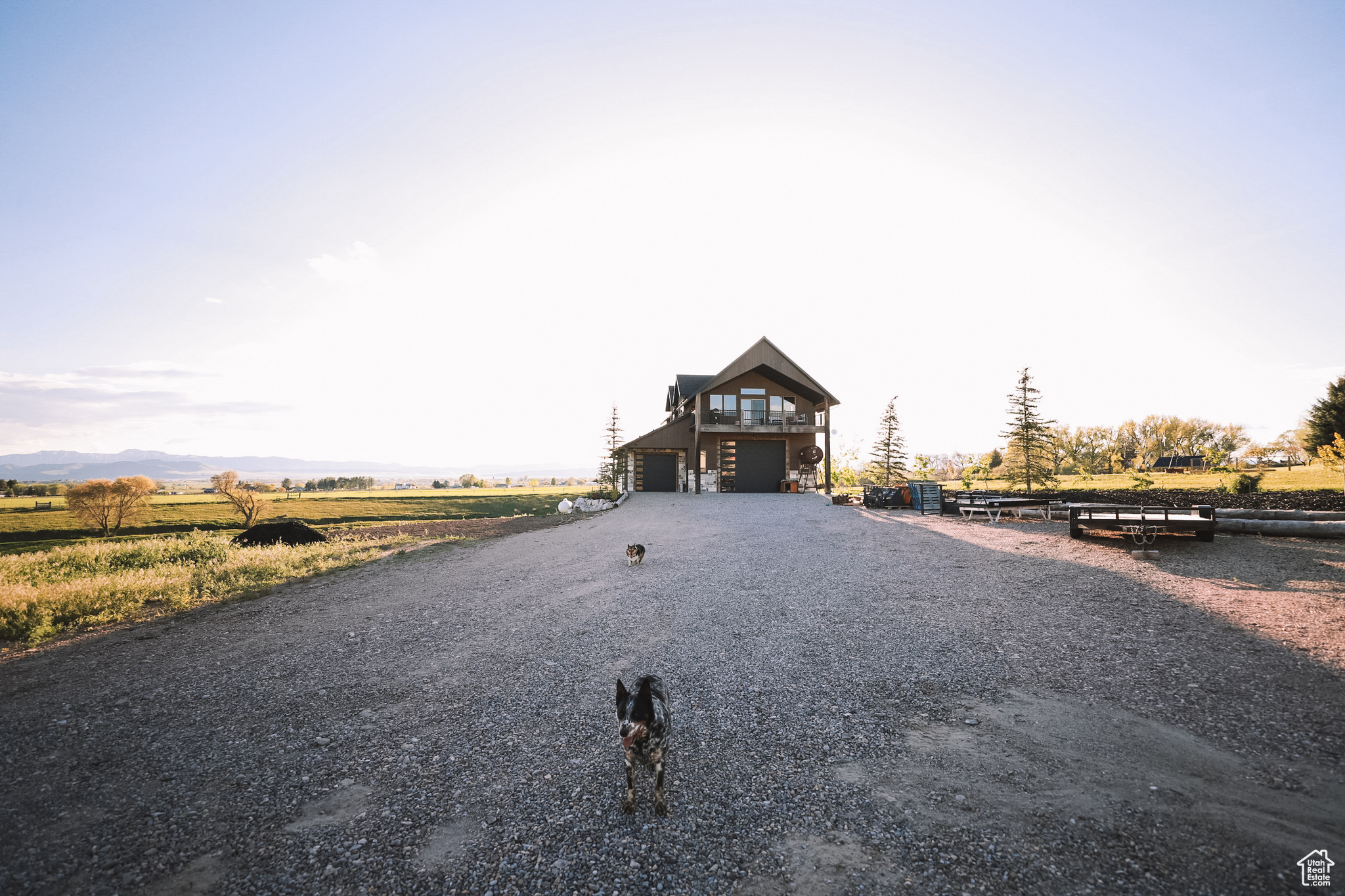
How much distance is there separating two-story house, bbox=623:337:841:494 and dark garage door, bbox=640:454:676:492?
43 millimetres

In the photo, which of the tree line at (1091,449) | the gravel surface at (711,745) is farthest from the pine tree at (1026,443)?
the gravel surface at (711,745)

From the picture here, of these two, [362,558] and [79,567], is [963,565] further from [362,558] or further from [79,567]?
[79,567]

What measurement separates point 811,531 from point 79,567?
18158mm

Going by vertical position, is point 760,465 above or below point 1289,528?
above

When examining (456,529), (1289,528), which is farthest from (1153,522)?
(456,529)

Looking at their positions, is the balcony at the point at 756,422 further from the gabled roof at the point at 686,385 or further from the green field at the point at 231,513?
the green field at the point at 231,513

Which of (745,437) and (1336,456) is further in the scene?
(745,437)

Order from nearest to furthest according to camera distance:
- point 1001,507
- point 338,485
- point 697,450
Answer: point 1001,507
point 697,450
point 338,485

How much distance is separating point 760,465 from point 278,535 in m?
24.2

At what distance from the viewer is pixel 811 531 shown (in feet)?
51.2

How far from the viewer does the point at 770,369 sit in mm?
30859

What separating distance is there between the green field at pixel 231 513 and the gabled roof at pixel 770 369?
14134mm

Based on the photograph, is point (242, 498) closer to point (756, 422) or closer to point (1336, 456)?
point (756, 422)

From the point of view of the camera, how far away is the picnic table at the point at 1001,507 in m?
16.8
